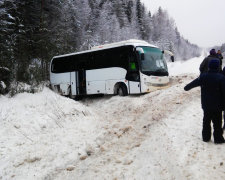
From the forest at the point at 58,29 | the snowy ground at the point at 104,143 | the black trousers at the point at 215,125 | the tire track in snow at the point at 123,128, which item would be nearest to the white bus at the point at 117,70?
the tire track in snow at the point at 123,128

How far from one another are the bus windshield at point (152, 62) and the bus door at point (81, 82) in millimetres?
4888

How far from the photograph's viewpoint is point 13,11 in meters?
26.8

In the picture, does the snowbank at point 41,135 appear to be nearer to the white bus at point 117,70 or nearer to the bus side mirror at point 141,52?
the white bus at point 117,70

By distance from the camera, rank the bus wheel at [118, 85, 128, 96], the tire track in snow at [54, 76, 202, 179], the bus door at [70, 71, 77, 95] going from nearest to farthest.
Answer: the tire track in snow at [54, 76, 202, 179] < the bus wheel at [118, 85, 128, 96] < the bus door at [70, 71, 77, 95]

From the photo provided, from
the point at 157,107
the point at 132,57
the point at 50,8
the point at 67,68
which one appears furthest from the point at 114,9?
the point at 157,107

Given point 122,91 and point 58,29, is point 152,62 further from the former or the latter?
point 58,29

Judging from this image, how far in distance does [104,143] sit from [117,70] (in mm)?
9041

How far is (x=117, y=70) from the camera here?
16.1 meters

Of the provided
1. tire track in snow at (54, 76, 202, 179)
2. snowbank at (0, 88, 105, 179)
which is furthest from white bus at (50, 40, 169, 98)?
snowbank at (0, 88, 105, 179)

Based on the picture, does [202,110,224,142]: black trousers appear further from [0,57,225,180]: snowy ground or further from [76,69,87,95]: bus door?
[76,69,87,95]: bus door

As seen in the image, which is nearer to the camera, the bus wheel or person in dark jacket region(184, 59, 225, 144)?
person in dark jacket region(184, 59, 225, 144)

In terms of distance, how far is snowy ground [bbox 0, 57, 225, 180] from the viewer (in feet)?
18.0

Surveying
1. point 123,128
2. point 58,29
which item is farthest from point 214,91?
point 58,29

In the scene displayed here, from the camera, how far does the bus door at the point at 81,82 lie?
60.1ft
